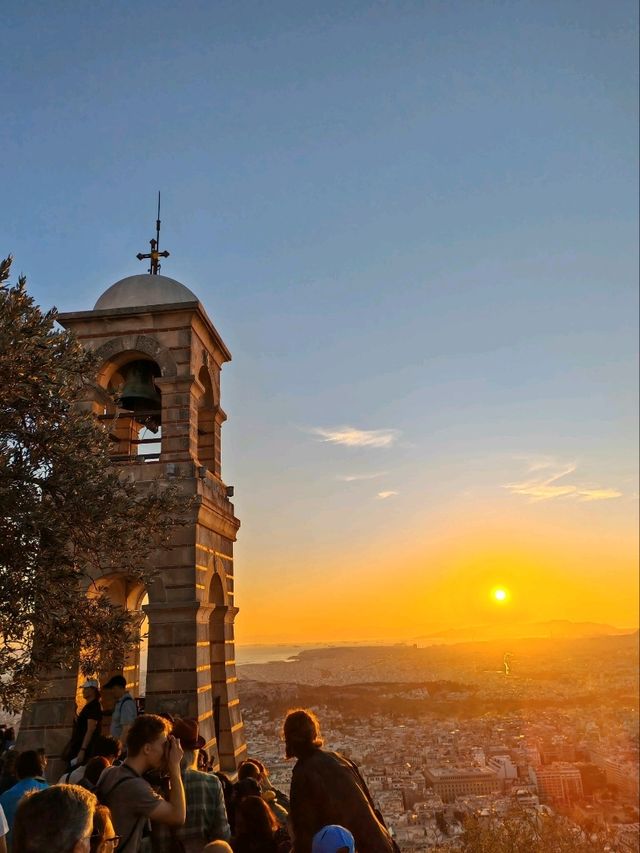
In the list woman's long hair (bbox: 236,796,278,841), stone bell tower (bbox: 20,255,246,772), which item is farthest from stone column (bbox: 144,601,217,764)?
woman's long hair (bbox: 236,796,278,841)

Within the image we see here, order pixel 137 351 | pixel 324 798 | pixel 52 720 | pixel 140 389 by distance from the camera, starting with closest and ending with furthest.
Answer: pixel 324 798, pixel 52 720, pixel 137 351, pixel 140 389

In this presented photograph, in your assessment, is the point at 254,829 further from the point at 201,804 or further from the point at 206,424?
the point at 206,424

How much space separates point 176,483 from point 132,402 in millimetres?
3084

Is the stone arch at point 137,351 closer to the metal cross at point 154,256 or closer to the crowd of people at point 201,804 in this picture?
the metal cross at point 154,256

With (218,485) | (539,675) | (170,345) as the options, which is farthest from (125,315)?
(539,675)

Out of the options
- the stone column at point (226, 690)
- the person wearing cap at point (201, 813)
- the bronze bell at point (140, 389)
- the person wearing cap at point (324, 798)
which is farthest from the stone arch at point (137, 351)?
the person wearing cap at point (324, 798)

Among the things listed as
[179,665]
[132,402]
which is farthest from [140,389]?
[179,665]

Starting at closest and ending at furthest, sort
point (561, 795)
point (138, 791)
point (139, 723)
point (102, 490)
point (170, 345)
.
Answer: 1. point (138, 791)
2. point (139, 723)
3. point (102, 490)
4. point (170, 345)
5. point (561, 795)

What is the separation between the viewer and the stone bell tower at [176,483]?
1108cm

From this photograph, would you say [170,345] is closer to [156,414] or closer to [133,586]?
[156,414]

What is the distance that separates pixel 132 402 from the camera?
1386cm

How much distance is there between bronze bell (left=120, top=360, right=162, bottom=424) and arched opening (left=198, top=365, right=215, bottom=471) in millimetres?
985

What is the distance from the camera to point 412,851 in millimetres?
11875

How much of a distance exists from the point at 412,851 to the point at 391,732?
76.2 feet
